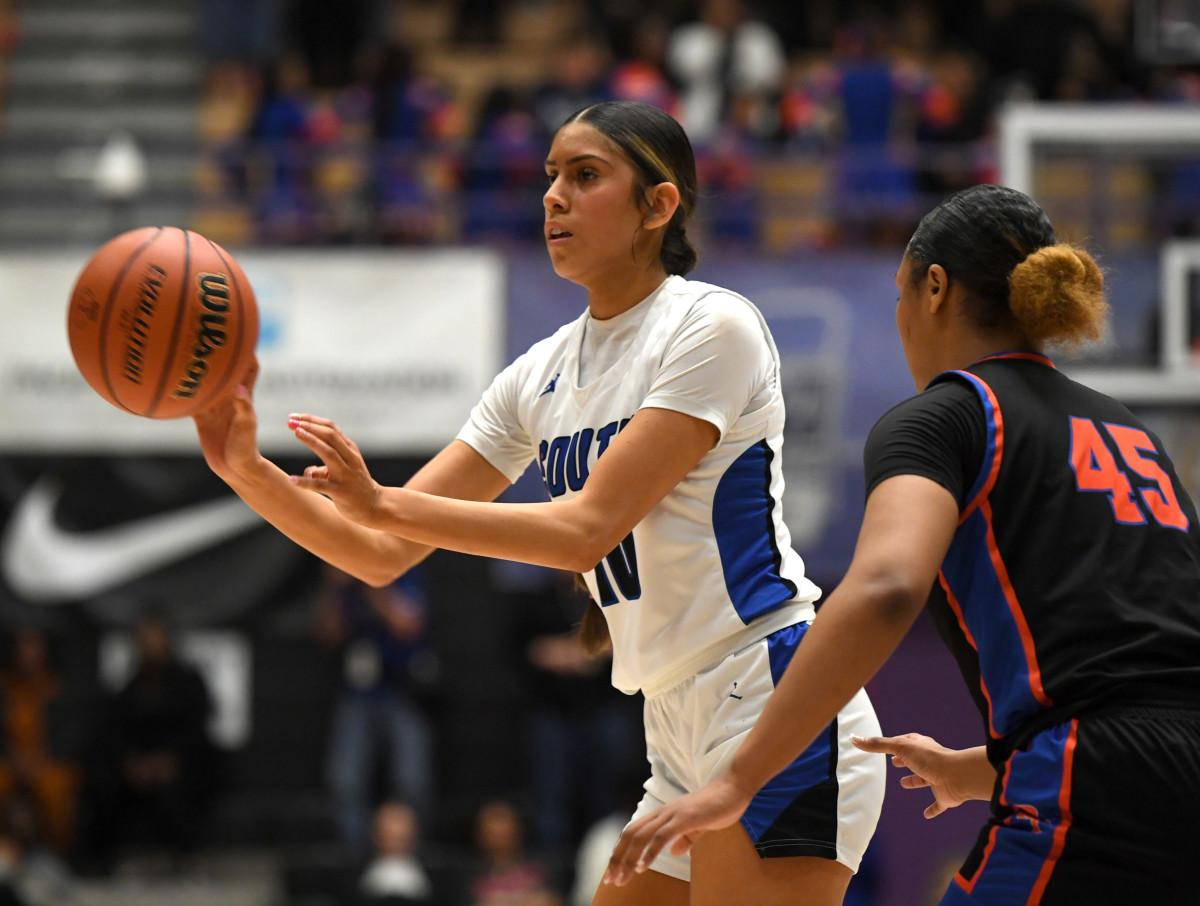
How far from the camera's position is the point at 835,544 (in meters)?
8.87

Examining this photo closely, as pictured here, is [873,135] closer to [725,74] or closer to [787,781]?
[725,74]

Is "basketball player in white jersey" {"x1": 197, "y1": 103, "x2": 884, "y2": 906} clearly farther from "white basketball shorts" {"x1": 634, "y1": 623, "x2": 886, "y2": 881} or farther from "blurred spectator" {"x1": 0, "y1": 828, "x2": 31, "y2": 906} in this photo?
"blurred spectator" {"x1": 0, "y1": 828, "x2": 31, "y2": 906}

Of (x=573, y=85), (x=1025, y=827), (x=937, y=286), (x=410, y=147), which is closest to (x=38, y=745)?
(x=410, y=147)

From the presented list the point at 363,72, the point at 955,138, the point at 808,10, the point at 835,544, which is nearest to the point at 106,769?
the point at 835,544

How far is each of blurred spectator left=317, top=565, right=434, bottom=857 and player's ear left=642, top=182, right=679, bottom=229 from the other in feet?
22.9

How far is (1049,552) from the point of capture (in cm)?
220

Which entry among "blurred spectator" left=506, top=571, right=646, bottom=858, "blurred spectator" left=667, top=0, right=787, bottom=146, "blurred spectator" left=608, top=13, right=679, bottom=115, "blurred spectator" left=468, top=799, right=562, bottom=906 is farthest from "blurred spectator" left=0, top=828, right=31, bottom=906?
"blurred spectator" left=667, top=0, right=787, bottom=146

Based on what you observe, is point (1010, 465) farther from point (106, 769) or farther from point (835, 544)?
point (106, 769)

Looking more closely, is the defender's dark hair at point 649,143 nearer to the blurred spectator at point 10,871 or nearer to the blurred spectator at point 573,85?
the blurred spectator at point 10,871

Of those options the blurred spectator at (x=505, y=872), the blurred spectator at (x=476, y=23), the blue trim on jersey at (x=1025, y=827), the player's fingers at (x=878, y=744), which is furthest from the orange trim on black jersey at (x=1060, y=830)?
the blurred spectator at (x=476, y=23)

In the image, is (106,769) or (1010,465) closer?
(1010,465)

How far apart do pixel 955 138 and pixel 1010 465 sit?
848 cm

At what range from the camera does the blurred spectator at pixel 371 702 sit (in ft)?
31.2

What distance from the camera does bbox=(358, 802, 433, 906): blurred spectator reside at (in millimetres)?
8461
